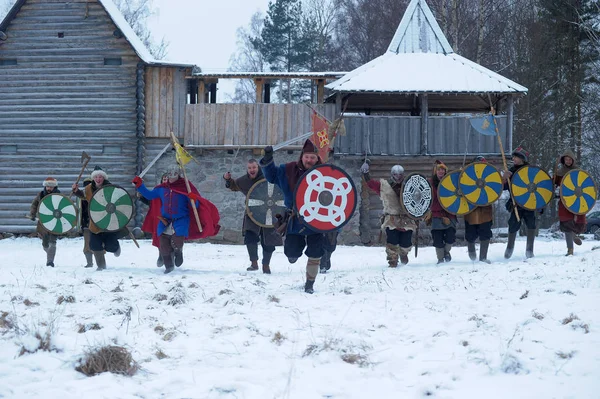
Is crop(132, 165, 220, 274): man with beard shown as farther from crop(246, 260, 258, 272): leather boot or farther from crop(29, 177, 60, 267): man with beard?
crop(29, 177, 60, 267): man with beard

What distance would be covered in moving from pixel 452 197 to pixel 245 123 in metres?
9.03

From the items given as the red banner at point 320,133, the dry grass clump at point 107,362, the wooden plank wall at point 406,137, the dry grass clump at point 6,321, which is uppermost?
the wooden plank wall at point 406,137

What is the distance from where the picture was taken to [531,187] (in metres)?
9.54

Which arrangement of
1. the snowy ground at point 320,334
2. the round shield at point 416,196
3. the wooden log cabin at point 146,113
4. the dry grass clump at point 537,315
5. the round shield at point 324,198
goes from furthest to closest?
the wooden log cabin at point 146,113, the round shield at point 416,196, the round shield at point 324,198, the dry grass clump at point 537,315, the snowy ground at point 320,334

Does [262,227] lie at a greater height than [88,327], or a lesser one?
greater

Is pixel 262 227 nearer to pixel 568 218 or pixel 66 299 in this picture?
pixel 66 299

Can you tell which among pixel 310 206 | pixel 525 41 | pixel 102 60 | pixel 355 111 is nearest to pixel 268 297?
pixel 310 206

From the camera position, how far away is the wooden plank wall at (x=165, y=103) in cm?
1778

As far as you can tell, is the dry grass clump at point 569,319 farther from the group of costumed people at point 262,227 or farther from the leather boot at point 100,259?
the leather boot at point 100,259

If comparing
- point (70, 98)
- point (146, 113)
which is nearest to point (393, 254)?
point (146, 113)

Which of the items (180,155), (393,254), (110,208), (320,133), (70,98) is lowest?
(393,254)

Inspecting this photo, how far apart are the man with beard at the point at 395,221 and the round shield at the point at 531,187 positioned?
1479 millimetres

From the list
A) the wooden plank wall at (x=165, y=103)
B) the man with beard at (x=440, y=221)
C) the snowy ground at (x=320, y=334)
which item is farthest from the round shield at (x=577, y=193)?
the wooden plank wall at (x=165, y=103)

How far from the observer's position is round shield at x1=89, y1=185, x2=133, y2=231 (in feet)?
30.1
